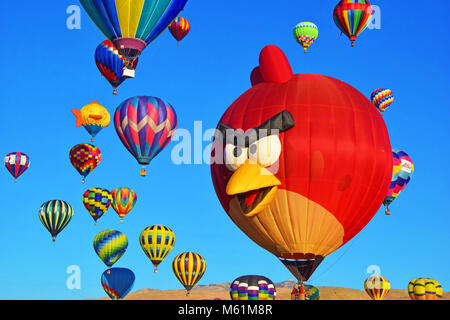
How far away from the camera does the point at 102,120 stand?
34938 millimetres

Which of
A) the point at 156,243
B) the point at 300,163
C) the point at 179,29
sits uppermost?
the point at 179,29

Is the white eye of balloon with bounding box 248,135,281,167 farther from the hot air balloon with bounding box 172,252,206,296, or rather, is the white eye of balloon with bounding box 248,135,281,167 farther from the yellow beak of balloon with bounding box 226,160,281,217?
the hot air balloon with bounding box 172,252,206,296

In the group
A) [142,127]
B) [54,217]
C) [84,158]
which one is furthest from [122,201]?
[142,127]

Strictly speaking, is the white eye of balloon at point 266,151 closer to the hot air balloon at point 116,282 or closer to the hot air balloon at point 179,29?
the hot air balloon at point 116,282

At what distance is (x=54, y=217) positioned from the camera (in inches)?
1374

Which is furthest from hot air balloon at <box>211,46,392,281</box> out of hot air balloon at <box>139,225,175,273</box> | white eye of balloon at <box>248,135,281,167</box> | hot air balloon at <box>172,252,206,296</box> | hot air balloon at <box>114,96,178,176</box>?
hot air balloon at <box>139,225,175,273</box>

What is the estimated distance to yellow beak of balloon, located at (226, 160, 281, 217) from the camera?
15.9 meters

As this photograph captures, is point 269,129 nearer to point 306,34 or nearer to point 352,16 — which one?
point 352,16

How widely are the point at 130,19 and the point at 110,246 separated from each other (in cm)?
1645

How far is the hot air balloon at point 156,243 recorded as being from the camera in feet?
110

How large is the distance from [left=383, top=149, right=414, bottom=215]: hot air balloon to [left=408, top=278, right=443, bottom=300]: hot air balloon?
6750 mm
